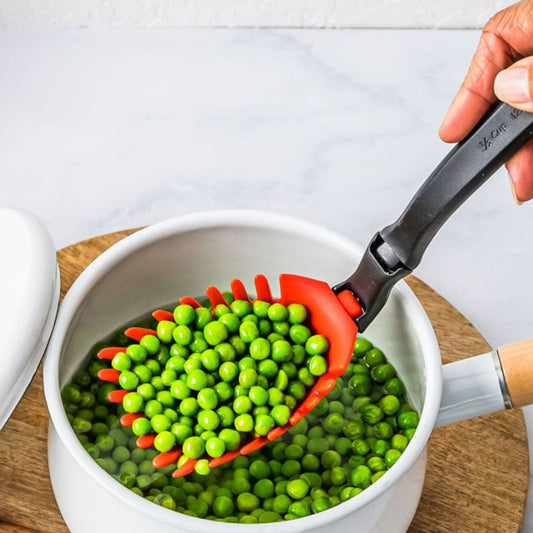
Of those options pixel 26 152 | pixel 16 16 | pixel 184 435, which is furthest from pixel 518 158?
pixel 16 16

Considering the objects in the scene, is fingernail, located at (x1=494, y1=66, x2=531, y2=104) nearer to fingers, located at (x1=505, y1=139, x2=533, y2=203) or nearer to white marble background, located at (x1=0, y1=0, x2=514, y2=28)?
fingers, located at (x1=505, y1=139, x2=533, y2=203)

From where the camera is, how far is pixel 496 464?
1.18m

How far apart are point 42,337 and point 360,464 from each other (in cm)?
41

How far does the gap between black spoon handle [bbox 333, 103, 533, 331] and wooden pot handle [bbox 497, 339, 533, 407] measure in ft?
0.49

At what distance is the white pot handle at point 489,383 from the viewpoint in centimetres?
95

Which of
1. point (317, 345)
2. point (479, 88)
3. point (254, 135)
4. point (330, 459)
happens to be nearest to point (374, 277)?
point (317, 345)

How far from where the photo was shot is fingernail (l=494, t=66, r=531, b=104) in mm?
912

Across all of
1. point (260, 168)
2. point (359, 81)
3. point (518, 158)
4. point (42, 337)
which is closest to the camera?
point (42, 337)

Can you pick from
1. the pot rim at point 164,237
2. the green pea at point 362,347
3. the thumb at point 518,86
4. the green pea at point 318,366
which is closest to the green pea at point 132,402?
the pot rim at point 164,237

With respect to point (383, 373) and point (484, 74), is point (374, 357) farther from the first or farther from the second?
point (484, 74)

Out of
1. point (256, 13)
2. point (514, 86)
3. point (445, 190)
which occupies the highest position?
point (514, 86)

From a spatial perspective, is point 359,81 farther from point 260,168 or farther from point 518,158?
point 518,158

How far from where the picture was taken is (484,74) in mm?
1240

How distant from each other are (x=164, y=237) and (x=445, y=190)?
14.6 inches
